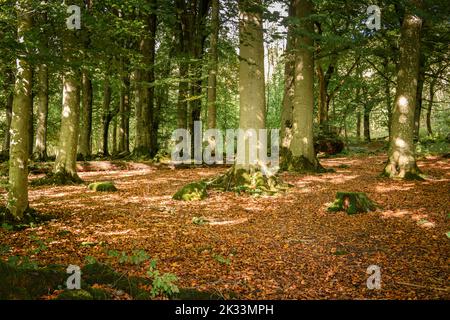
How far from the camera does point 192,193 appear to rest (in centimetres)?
1013

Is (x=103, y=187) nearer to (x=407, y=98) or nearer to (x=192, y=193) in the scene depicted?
(x=192, y=193)

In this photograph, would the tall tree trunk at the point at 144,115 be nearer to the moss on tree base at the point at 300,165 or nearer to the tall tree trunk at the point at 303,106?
the moss on tree base at the point at 300,165

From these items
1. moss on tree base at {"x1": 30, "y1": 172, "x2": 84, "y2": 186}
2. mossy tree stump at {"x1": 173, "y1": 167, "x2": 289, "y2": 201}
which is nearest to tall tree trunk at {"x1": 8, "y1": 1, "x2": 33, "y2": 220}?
mossy tree stump at {"x1": 173, "y1": 167, "x2": 289, "y2": 201}

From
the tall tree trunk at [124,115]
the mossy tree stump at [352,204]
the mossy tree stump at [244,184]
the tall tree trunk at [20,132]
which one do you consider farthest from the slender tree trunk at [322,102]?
the tall tree trunk at [20,132]

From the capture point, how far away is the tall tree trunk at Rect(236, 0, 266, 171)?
11320 millimetres

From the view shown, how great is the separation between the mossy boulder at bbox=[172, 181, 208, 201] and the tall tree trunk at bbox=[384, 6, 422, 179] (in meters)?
7.08

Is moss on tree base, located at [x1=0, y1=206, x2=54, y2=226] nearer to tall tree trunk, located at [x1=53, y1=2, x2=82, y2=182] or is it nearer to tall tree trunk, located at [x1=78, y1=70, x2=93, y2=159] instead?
tall tree trunk, located at [x1=53, y1=2, x2=82, y2=182]

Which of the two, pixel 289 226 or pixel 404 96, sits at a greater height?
pixel 404 96

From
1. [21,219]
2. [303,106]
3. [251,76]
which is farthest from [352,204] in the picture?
[21,219]

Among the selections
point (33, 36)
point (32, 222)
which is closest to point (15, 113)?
point (33, 36)

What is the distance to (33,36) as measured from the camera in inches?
229

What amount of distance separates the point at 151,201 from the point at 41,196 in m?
3.25

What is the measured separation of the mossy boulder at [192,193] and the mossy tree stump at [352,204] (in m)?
3.69
